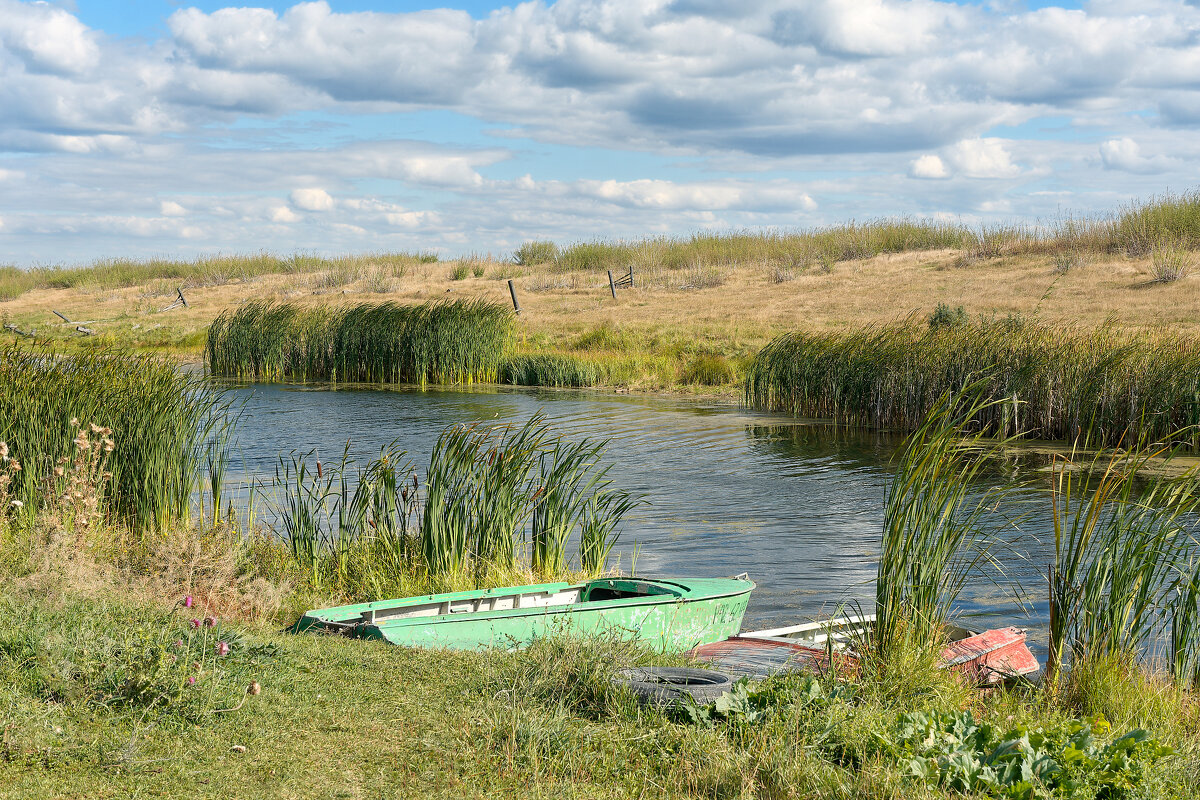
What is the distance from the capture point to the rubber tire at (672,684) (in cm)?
512

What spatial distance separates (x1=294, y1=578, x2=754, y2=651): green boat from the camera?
6.65m

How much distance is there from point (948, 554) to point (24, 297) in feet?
227

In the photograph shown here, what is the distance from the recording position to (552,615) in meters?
6.97

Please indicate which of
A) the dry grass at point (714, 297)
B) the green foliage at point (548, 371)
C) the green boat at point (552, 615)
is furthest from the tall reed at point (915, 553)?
the green foliage at point (548, 371)

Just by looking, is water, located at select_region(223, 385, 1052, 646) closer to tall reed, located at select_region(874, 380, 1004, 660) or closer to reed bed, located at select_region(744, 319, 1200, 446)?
reed bed, located at select_region(744, 319, 1200, 446)

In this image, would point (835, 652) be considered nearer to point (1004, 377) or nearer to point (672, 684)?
point (672, 684)

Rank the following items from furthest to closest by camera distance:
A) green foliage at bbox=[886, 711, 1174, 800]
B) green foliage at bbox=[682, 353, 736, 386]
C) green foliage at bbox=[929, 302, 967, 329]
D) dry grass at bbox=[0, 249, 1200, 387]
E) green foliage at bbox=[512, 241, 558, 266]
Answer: green foliage at bbox=[512, 241, 558, 266]
dry grass at bbox=[0, 249, 1200, 387]
green foliage at bbox=[682, 353, 736, 386]
green foliage at bbox=[929, 302, 967, 329]
green foliage at bbox=[886, 711, 1174, 800]

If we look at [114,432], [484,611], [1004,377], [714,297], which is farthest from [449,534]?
[714,297]

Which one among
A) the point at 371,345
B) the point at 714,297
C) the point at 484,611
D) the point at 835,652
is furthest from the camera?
the point at 714,297

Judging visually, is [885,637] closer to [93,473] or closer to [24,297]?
[93,473]

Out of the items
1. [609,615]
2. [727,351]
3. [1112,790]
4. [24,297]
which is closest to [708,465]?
[609,615]

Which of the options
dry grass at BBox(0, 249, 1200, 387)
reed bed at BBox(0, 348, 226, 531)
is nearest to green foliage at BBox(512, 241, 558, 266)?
dry grass at BBox(0, 249, 1200, 387)

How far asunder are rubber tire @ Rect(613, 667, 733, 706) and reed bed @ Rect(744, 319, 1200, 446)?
33.7 ft

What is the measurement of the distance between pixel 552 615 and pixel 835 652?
2.01 metres
